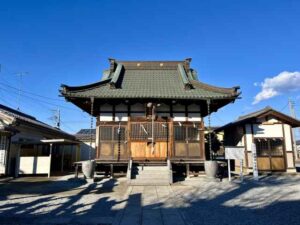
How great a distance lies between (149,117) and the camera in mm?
14531

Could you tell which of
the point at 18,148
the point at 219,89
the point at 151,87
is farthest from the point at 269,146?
the point at 18,148

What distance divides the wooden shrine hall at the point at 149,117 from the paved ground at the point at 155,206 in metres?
3.48

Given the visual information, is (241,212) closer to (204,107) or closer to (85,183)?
(85,183)

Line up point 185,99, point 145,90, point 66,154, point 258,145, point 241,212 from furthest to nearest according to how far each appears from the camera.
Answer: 1. point 66,154
2. point 258,145
3. point 145,90
4. point 185,99
5. point 241,212

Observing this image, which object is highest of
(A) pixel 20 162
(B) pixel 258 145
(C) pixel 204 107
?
(C) pixel 204 107

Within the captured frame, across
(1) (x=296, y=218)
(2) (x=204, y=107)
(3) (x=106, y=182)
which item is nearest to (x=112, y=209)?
(1) (x=296, y=218)

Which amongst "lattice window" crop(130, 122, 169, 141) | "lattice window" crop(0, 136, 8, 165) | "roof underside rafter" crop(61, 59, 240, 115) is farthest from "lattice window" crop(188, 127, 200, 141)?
"lattice window" crop(0, 136, 8, 165)

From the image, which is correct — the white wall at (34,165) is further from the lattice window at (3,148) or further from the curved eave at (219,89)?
the curved eave at (219,89)

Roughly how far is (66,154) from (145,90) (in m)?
11.9

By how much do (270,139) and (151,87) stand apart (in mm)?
8314

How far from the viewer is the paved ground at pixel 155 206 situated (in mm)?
5816

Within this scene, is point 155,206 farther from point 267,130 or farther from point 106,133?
point 267,130

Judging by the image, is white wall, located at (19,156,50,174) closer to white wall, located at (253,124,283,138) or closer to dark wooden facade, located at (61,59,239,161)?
dark wooden facade, located at (61,59,239,161)

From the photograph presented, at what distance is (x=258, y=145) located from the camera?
653 inches
